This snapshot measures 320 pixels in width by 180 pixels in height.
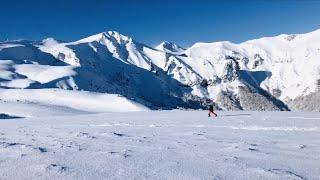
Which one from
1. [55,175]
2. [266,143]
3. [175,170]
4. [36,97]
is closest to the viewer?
[55,175]

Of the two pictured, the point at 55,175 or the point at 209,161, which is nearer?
the point at 55,175

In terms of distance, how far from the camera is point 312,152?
1842 cm

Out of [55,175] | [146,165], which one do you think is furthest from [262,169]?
[55,175]

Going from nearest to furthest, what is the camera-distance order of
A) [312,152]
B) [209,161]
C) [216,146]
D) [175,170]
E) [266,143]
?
[175,170] → [209,161] → [312,152] → [216,146] → [266,143]

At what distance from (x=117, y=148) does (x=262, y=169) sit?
6.20m

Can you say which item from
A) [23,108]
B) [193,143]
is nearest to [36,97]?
[23,108]

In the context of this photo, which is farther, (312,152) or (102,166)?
(312,152)

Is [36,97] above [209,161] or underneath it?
above

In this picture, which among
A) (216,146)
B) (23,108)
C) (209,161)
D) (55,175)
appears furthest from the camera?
(23,108)

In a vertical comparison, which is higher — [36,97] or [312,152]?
[36,97]

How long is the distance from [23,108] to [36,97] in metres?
44.5

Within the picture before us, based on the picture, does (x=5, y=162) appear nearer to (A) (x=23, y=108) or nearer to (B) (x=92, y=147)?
(B) (x=92, y=147)

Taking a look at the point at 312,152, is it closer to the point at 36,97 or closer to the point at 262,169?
the point at 262,169

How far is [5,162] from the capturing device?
15312 mm
